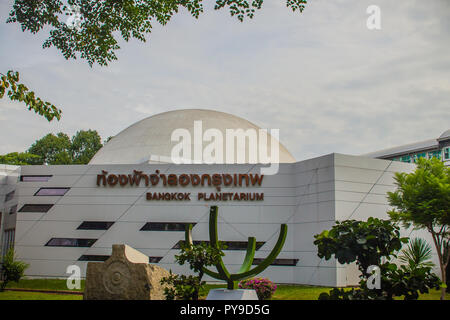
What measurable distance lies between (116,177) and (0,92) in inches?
707

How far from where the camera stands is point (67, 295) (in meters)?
19.2

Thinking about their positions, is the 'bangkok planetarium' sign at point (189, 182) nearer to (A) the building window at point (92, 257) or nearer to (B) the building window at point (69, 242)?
(B) the building window at point (69, 242)

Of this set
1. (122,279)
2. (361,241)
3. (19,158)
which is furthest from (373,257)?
(19,158)

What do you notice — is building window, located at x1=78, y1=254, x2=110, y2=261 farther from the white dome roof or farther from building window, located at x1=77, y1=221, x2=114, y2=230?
the white dome roof

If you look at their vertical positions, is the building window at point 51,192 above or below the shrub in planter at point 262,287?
above

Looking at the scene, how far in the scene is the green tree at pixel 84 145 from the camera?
54062mm

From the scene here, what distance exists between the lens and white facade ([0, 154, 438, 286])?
74.6 feet

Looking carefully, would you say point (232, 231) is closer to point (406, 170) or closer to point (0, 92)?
point (406, 170)

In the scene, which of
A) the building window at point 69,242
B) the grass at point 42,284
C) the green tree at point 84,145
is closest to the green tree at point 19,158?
the green tree at point 84,145

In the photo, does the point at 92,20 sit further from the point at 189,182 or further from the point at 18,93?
the point at 189,182

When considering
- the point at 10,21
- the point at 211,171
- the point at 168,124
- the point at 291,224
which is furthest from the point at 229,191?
the point at 10,21

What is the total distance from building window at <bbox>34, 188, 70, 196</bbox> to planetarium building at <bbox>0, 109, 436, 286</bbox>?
56mm

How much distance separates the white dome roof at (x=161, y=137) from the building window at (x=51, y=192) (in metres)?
4.46

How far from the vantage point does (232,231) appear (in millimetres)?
24375
